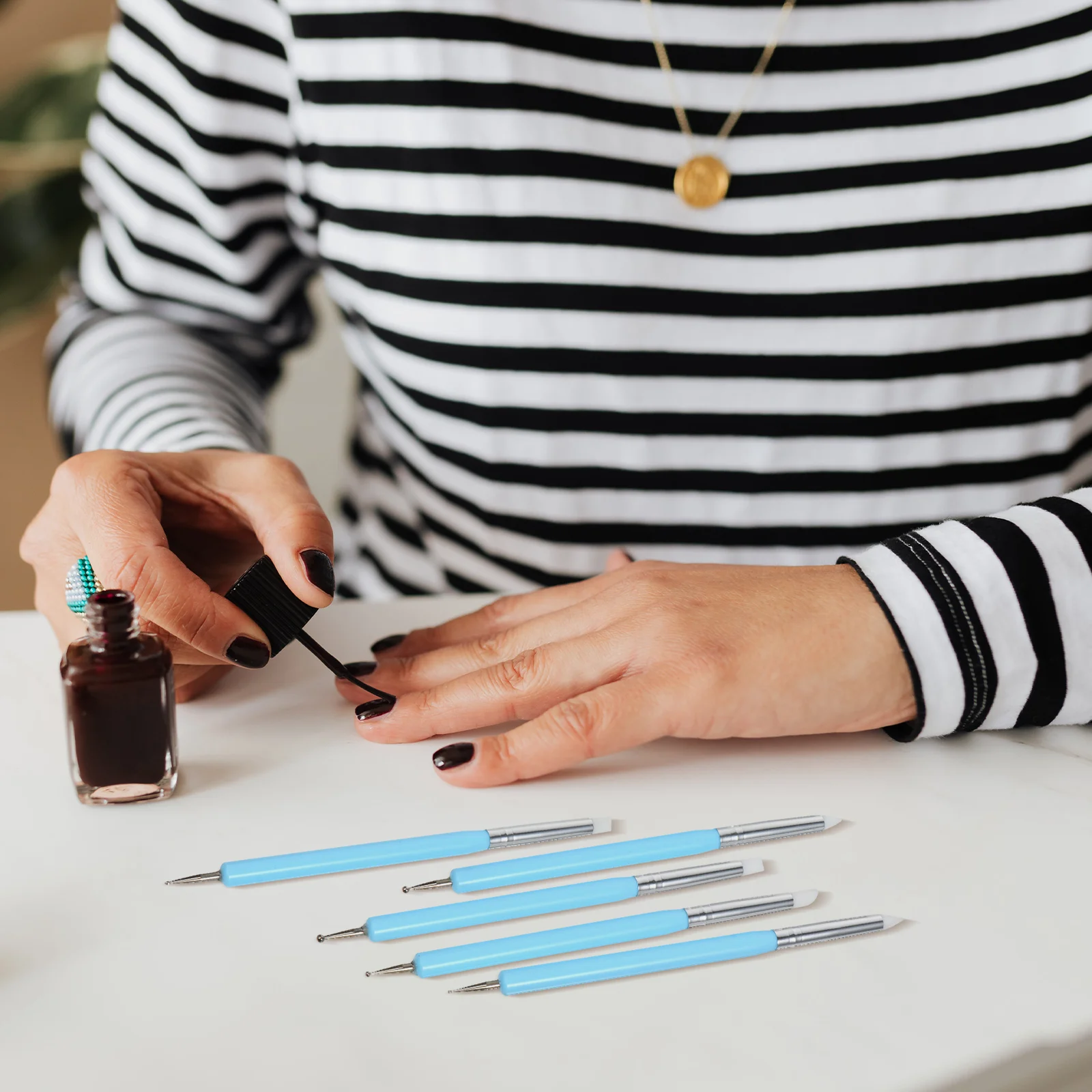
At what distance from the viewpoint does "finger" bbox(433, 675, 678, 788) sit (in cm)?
54

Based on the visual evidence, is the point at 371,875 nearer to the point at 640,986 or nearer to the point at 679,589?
the point at 640,986

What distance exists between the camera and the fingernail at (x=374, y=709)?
1.90 feet

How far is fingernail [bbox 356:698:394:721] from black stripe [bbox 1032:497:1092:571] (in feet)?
1.25

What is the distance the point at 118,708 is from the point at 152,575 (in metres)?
0.08

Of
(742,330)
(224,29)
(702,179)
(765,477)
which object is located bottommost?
(765,477)

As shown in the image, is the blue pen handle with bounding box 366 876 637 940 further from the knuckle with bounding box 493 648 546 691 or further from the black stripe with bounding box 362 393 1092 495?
the black stripe with bounding box 362 393 1092 495

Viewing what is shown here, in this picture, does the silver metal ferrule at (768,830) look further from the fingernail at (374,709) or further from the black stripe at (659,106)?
A: the black stripe at (659,106)

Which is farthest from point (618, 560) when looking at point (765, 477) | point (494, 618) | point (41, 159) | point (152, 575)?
point (41, 159)

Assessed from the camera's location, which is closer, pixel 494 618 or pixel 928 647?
pixel 928 647

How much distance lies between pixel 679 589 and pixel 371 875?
23cm

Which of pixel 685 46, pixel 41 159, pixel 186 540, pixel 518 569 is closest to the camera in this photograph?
pixel 186 540

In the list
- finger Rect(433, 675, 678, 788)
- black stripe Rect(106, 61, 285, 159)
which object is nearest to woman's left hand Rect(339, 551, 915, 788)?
finger Rect(433, 675, 678, 788)

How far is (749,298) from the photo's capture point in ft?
2.67

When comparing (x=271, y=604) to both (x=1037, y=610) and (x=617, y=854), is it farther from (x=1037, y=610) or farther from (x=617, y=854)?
(x=1037, y=610)
